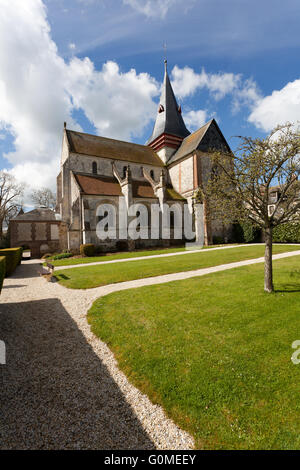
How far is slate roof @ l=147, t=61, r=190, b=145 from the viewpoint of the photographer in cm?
3253

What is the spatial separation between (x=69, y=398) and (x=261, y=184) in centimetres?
709

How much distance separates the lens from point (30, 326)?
18.5ft

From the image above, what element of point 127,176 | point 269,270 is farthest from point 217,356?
point 127,176

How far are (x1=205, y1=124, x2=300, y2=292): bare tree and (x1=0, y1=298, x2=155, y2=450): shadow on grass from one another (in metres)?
5.38

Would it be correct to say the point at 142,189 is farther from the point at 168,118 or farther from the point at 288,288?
the point at 288,288

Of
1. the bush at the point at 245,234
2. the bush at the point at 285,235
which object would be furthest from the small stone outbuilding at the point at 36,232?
the bush at the point at 285,235

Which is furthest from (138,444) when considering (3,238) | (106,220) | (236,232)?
(3,238)

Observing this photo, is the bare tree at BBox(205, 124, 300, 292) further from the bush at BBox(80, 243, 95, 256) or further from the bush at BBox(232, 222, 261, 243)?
the bush at BBox(232, 222, 261, 243)

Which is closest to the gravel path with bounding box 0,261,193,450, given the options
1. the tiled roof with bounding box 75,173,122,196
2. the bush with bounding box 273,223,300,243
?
the tiled roof with bounding box 75,173,122,196

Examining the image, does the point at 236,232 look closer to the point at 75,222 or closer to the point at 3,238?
the point at 75,222

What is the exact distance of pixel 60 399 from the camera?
3.19 m

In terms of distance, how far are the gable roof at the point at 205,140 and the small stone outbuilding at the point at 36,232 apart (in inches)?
761

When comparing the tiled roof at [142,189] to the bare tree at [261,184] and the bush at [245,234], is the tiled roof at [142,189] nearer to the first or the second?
the bush at [245,234]

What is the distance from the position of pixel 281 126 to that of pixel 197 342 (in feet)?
21.0
